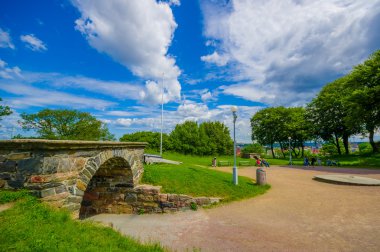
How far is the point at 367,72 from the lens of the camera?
23453 mm

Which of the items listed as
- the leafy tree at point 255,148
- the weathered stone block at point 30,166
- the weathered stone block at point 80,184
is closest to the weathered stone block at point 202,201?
the weathered stone block at point 80,184

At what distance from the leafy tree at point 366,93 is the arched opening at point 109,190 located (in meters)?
25.3

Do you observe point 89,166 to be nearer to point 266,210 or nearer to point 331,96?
point 266,210

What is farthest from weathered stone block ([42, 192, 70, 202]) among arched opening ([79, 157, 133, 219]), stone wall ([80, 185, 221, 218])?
stone wall ([80, 185, 221, 218])

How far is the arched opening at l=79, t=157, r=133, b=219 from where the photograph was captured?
403 inches

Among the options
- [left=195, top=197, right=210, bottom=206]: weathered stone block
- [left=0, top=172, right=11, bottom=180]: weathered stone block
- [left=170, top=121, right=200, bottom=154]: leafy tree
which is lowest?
[left=195, top=197, right=210, bottom=206]: weathered stone block

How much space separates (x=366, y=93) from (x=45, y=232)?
2873cm

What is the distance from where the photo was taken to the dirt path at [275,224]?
19.6 ft

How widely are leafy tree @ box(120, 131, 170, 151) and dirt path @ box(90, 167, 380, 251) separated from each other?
139ft

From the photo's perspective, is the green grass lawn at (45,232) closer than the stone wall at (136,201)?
Yes

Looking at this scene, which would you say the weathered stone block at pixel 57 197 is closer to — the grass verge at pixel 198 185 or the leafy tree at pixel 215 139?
the grass verge at pixel 198 185

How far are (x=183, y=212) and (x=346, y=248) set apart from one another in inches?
239

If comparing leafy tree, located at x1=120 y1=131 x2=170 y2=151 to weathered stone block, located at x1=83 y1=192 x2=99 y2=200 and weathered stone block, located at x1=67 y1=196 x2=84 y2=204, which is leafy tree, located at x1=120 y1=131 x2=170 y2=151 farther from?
weathered stone block, located at x1=67 y1=196 x2=84 y2=204

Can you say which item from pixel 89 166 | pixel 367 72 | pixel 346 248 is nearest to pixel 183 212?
pixel 89 166
